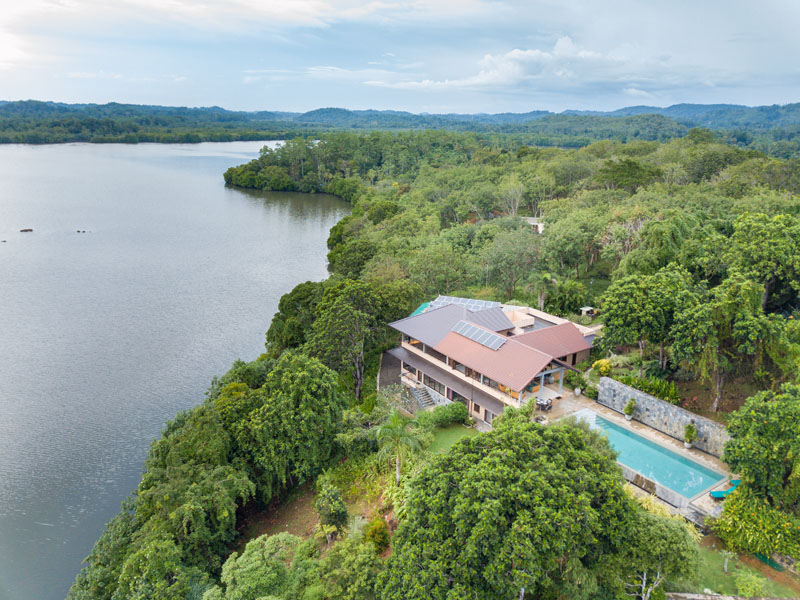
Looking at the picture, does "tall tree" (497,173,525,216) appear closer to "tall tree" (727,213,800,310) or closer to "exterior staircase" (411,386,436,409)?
"tall tree" (727,213,800,310)

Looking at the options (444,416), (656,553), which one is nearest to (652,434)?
(444,416)

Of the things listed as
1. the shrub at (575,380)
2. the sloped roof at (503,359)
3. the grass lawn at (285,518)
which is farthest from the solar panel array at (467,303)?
the grass lawn at (285,518)

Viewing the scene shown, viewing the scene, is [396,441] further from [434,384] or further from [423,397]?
[434,384]

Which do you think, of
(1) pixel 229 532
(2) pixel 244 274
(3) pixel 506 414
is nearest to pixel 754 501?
(3) pixel 506 414

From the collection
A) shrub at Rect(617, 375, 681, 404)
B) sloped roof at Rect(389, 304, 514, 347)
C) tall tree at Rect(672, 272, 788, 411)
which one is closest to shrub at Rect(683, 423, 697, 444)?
tall tree at Rect(672, 272, 788, 411)

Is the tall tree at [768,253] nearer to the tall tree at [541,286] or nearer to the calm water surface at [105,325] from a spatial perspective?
the tall tree at [541,286]

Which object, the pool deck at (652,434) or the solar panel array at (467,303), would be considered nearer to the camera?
the pool deck at (652,434)

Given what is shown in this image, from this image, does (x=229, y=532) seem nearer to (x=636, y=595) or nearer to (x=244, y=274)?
(x=636, y=595)
